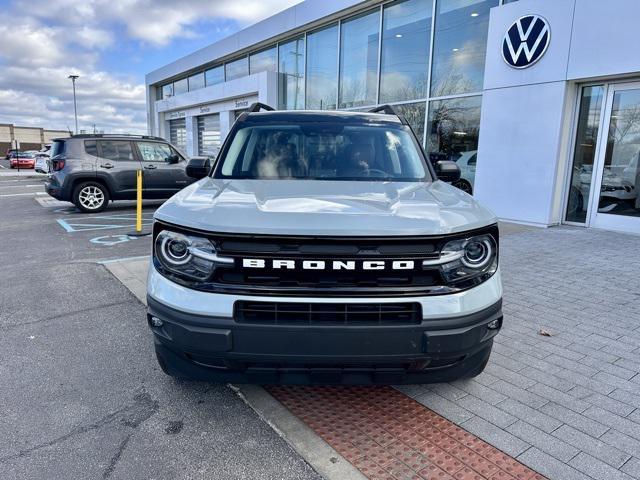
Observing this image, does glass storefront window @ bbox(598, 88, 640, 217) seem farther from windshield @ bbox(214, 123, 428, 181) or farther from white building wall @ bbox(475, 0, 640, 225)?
windshield @ bbox(214, 123, 428, 181)

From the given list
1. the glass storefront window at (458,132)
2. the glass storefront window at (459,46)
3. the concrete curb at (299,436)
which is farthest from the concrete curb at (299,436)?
the glass storefront window at (459,46)

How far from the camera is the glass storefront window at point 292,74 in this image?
16.9m

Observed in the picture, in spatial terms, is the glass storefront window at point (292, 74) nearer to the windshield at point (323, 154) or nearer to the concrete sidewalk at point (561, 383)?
the concrete sidewalk at point (561, 383)

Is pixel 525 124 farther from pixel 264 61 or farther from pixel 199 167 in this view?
pixel 264 61

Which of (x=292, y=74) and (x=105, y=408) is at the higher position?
(x=292, y=74)

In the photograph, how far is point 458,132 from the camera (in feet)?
36.6

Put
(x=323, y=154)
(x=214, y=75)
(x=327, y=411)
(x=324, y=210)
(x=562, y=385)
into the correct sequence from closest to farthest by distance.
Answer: (x=324, y=210) → (x=327, y=411) → (x=562, y=385) → (x=323, y=154) → (x=214, y=75)

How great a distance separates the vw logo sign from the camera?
8.77 m

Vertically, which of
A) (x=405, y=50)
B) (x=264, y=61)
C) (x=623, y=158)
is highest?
(x=264, y=61)

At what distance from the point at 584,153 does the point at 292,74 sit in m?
11.7

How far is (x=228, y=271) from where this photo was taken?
2.29 metres

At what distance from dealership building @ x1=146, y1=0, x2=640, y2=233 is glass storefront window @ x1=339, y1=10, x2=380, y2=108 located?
0.11ft

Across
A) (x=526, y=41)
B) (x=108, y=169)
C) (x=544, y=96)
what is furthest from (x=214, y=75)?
(x=544, y=96)

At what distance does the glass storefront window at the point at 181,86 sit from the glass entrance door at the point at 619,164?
24.6 m
